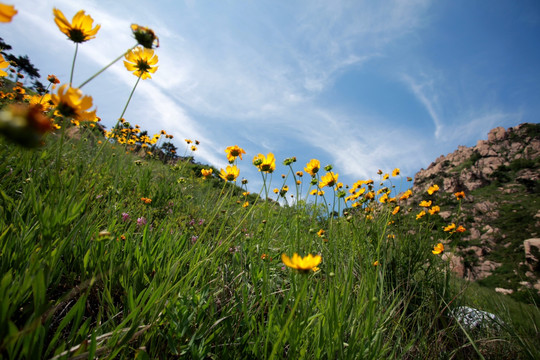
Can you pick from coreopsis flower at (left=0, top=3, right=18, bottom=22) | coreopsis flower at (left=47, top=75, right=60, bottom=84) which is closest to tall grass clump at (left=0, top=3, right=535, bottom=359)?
coreopsis flower at (left=0, top=3, right=18, bottom=22)

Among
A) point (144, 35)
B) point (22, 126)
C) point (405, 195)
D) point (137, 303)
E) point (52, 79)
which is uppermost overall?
point (52, 79)

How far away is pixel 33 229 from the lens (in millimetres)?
1058

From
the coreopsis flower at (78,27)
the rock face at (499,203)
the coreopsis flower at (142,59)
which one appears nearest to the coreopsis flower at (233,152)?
the coreopsis flower at (142,59)

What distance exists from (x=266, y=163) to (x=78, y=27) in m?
0.97

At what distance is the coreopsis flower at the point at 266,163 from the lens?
1.42 meters

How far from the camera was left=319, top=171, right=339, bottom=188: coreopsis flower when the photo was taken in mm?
1973

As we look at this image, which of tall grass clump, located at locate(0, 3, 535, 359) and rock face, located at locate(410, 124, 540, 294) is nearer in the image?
tall grass clump, located at locate(0, 3, 535, 359)

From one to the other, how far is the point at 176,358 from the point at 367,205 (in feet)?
8.40

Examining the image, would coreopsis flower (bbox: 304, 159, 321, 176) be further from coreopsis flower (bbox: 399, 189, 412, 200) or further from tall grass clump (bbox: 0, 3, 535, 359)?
coreopsis flower (bbox: 399, 189, 412, 200)

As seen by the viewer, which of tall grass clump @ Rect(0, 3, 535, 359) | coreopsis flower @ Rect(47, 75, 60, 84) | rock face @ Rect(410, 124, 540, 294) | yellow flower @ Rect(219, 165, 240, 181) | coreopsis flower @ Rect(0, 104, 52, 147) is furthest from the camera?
rock face @ Rect(410, 124, 540, 294)

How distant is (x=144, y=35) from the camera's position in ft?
2.75

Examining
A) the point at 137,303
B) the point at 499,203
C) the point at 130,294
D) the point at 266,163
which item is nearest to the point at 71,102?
the point at 130,294

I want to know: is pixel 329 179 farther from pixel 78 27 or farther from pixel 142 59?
pixel 78 27

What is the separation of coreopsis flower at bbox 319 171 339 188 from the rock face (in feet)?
28.5
